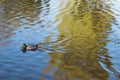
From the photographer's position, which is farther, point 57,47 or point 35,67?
point 57,47

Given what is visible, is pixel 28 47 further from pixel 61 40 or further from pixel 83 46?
pixel 83 46

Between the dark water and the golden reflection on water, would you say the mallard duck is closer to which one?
the dark water

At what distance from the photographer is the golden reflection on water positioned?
2758 centimetres

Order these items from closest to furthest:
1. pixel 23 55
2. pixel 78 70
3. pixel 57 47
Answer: pixel 78 70 < pixel 23 55 < pixel 57 47

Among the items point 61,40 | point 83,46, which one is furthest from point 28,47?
point 83,46

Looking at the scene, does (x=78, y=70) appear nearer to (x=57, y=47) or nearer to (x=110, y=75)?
(x=110, y=75)

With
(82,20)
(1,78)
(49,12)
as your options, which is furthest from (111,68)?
(49,12)

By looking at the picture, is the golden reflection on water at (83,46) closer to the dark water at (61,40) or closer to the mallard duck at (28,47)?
the dark water at (61,40)

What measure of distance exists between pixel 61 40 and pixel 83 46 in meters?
3.53

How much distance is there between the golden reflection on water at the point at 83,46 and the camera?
27578mm

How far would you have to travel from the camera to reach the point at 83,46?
3403cm

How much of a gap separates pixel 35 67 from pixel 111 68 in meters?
7.90

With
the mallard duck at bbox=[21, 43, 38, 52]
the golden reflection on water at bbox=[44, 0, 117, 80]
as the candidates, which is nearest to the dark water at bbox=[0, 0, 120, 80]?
the golden reflection on water at bbox=[44, 0, 117, 80]

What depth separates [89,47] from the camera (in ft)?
111
